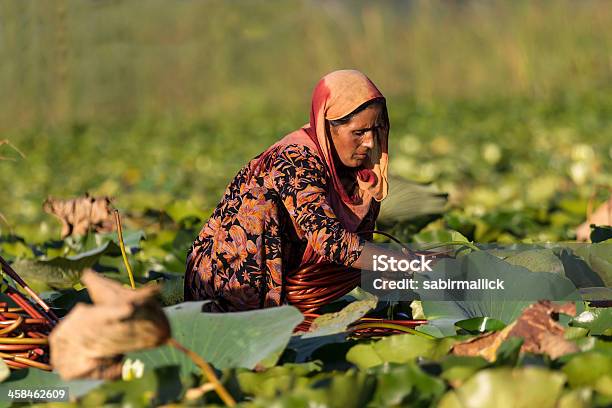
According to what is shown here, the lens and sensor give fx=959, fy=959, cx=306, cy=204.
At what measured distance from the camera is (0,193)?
6863mm

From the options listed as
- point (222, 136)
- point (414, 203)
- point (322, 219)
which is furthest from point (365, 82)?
point (222, 136)

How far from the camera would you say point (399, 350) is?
1520 mm

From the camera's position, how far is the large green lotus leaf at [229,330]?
1475 millimetres

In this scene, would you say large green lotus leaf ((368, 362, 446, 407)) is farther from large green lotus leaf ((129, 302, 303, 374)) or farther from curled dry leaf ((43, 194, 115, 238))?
curled dry leaf ((43, 194, 115, 238))

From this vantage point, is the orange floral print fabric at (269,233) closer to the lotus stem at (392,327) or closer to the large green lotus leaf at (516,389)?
the lotus stem at (392,327)

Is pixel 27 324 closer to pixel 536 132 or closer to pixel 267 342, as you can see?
pixel 267 342

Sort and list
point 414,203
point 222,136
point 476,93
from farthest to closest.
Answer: point 476,93, point 222,136, point 414,203

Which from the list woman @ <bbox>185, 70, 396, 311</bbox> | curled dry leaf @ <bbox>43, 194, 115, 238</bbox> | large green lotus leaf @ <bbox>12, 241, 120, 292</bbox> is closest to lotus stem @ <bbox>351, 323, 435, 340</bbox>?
woman @ <bbox>185, 70, 396, 311</bbox>

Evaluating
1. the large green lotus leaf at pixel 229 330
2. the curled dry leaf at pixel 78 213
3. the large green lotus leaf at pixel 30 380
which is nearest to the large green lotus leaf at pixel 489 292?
the large green lotus leaf at pixel 229 330

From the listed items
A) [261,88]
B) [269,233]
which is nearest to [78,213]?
[269,233]

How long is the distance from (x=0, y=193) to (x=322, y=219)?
555cm

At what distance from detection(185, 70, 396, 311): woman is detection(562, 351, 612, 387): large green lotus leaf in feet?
1.64

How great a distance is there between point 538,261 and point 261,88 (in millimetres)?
11414

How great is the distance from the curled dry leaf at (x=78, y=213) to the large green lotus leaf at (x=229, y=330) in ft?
4.22
